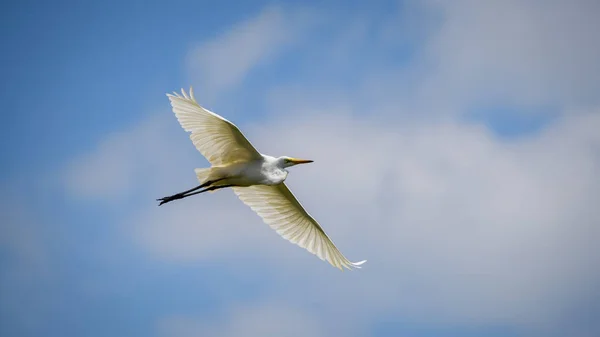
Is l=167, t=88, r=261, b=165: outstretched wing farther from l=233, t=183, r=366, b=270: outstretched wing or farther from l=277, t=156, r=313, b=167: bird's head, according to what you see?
l=233, t=183, r=366, b=270: outstretched wing

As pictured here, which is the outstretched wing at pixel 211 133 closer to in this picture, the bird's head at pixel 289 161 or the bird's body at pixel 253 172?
the bird's body at pixel 253 172

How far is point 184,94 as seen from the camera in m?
17.2

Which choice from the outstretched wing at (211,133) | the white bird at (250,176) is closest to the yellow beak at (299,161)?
the white bird at (250,176)

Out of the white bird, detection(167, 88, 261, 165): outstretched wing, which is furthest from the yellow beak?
detection(167, 88, 261, 165): outstretched wing

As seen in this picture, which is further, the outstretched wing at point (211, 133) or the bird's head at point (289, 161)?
the bird's head at point (289, 161)

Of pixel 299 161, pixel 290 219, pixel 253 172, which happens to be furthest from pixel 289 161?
pixel 290 219

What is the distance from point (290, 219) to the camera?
2005 centimetres

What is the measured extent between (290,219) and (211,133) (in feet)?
10.6

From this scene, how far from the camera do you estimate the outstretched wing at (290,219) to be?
1977 cm

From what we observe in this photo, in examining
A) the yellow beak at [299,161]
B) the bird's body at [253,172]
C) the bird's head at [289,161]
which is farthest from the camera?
the yellow beak at [299,161]

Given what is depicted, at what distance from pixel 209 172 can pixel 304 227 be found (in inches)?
114

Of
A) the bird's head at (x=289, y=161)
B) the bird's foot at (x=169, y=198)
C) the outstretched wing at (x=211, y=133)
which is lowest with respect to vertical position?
the bird's foot at (x=169, y=198)

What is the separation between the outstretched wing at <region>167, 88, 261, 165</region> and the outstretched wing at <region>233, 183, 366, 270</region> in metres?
1.56

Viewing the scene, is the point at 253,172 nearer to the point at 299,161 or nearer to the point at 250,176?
the point at 250,176
